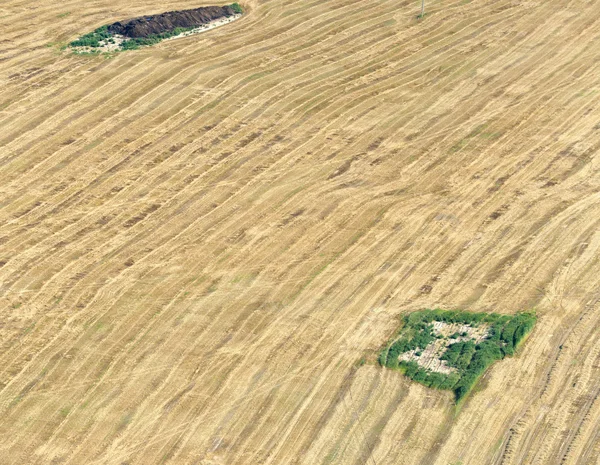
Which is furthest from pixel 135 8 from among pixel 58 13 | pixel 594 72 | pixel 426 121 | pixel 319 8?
pixel 594 72

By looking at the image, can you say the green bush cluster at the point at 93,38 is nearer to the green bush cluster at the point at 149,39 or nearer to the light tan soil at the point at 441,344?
the green bush cluster at the point at 149,39

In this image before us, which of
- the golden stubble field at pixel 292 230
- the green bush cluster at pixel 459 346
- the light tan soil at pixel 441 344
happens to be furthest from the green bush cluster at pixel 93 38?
the light tan soil at pixel 441 344

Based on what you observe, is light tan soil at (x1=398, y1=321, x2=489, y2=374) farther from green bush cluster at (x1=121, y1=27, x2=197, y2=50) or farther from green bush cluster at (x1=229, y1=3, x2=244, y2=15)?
green bush cluster at (x1=229, y1=3, x2=244, y2=15)

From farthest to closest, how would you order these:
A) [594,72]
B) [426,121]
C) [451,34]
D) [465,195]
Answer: [451,34], [594,72], [426,121], [465,195]

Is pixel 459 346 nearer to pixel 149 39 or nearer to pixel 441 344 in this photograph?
pixel 441 344

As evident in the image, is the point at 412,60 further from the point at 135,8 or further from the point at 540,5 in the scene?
the point at 135,8

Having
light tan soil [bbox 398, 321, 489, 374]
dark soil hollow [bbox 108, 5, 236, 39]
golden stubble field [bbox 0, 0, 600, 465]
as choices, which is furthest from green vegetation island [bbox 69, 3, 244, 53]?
light tan soil [bbox 398, 321, 489, 374]

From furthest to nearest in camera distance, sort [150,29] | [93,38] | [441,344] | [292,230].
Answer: [150,29], [93,38], [292,230], [441,344]

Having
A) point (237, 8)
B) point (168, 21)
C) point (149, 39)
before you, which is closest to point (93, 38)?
point (149, 39)
